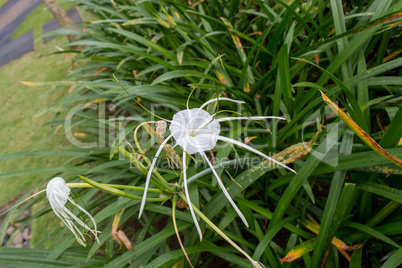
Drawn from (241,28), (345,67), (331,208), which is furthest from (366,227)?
(241,28)

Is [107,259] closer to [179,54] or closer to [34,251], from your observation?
[34,251]

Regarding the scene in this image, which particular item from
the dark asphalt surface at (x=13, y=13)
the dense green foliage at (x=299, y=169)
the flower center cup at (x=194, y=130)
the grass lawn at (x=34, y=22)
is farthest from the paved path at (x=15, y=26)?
the flower center cup at (x=194, y=130)

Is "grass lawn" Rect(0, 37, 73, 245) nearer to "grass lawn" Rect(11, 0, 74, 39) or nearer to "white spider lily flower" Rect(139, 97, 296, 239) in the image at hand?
"grass lawn" Rect(11, 0, 74, 39)

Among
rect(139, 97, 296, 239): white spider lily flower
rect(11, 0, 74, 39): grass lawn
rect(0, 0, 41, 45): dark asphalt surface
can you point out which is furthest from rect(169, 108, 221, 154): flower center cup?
rect(0, 0, 41, 45): dark asphalt surface

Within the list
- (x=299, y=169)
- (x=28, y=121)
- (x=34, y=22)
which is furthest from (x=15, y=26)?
(x=299, y=169)

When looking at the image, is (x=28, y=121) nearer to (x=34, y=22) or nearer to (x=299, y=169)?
(x=299, y=169)

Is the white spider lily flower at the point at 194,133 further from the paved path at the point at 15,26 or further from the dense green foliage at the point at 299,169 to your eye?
the paved path at the point at 15,26
